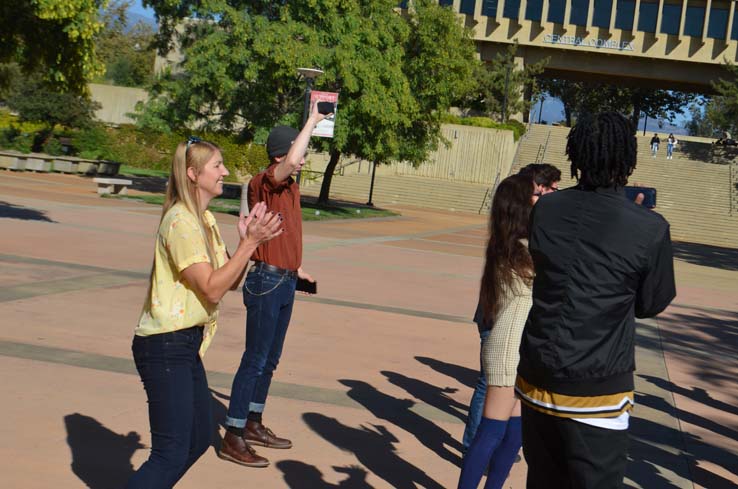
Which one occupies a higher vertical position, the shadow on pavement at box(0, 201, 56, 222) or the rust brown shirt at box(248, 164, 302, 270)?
the rust brown shirt at box(248, 164, 302, 270)

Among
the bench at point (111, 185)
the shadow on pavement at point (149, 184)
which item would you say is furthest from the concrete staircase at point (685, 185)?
the bench at point (111, 185)

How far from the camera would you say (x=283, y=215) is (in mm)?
5332

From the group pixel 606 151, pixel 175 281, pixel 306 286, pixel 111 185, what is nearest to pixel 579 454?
pixel 606 151

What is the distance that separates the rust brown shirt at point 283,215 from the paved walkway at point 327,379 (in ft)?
3.62

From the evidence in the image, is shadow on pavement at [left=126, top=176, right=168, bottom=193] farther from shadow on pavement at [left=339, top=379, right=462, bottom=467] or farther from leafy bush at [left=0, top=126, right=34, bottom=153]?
shadow on pavement at [left=339, top=379, right=462, bottom=467]

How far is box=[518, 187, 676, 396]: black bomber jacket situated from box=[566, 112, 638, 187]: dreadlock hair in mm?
47

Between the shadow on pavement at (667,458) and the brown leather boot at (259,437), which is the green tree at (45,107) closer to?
the shadow on pavement at (667,458)

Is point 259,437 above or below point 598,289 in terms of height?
below

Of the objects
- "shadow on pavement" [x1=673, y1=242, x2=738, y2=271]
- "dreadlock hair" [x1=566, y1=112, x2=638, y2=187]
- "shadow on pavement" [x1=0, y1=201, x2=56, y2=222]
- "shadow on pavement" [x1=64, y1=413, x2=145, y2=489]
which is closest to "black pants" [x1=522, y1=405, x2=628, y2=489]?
"dreadlock hair" [x1=566, y1=112, x2=638, y2=187]

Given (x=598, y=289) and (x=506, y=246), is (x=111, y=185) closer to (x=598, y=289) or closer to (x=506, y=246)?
(x=506, y=246)

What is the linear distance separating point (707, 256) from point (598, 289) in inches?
1188

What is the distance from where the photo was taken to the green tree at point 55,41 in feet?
51.4

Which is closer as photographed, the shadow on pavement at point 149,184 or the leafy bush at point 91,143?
the shadow on pavement at point 149,184

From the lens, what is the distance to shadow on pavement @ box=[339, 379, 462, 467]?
19.5 feet
